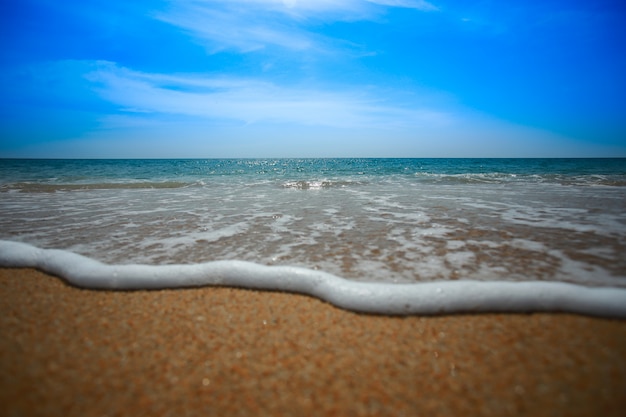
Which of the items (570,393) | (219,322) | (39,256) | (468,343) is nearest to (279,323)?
(219,322)

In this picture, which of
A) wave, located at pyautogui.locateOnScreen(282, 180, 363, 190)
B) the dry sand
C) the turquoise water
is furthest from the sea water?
wave, located at pyautogui.locateOnScreen(282, 180, 363, 190)

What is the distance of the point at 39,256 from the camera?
11.6 feet

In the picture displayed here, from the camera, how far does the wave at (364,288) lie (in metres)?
2.39

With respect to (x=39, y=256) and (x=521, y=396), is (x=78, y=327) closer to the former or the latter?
(x=39, y=256)

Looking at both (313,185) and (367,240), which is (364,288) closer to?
(367,240)

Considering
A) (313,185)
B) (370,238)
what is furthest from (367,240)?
(313,185)

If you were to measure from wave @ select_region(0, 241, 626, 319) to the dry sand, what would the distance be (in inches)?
4.0

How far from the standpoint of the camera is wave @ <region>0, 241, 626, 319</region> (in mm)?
2387

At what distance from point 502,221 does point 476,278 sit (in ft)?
10.7

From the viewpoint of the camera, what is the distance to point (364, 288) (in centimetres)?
264

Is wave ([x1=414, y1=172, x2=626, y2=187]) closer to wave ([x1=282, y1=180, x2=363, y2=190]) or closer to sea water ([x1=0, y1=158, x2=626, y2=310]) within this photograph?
wave ([x1=282, y1=180, x2=363, y2=190])

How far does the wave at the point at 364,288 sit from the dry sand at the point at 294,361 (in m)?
0.10

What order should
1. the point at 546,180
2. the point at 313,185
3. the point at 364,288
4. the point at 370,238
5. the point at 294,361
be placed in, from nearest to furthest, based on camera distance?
the point at 294,361, the point at 364,288, the point at 370,238, the point at 313,185, the point at 546,180

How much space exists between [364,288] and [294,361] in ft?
3.26
